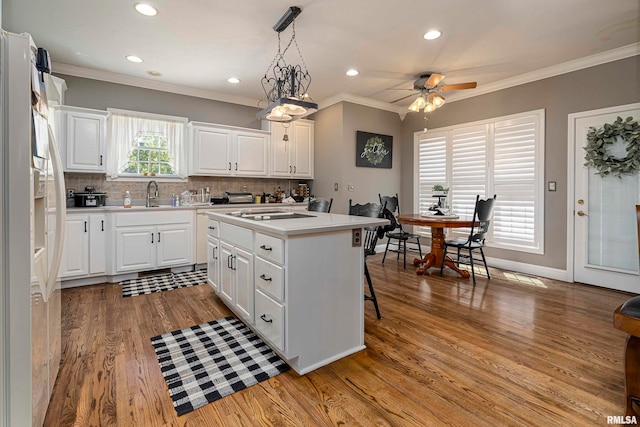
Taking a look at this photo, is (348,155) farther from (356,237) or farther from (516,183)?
(356,237)

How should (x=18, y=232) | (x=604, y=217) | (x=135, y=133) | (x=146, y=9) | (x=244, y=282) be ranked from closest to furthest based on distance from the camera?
(x=18, y=232), (x=244, y=282), (x=146, y=9), (x=604, y=217), (x=135, y=133)

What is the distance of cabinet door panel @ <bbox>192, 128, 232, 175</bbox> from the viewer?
460cm

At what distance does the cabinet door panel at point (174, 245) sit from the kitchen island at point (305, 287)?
2232 millimetres

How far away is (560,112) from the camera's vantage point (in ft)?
13.0

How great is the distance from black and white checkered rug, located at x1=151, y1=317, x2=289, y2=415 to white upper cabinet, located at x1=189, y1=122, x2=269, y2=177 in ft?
9.10

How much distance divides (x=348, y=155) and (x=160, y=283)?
335 centimetres

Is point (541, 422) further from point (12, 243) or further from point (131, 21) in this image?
point (131, 21)

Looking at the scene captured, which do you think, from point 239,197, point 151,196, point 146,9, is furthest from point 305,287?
point 151,196

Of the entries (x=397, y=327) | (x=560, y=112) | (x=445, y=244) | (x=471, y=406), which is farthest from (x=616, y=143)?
(x=471, y=406)

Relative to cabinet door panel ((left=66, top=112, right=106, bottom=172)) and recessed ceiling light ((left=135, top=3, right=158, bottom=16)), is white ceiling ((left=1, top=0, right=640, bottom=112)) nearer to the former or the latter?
recessed ceiling light ((left=135, top=3, right=158, bottom=16))

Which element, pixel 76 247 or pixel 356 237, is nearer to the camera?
pixel 356 237

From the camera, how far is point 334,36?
3.19 meters

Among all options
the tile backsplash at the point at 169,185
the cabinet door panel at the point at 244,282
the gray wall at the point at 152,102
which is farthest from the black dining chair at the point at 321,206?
the gray wall at the point at 152,102

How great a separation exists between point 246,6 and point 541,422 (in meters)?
3.51
